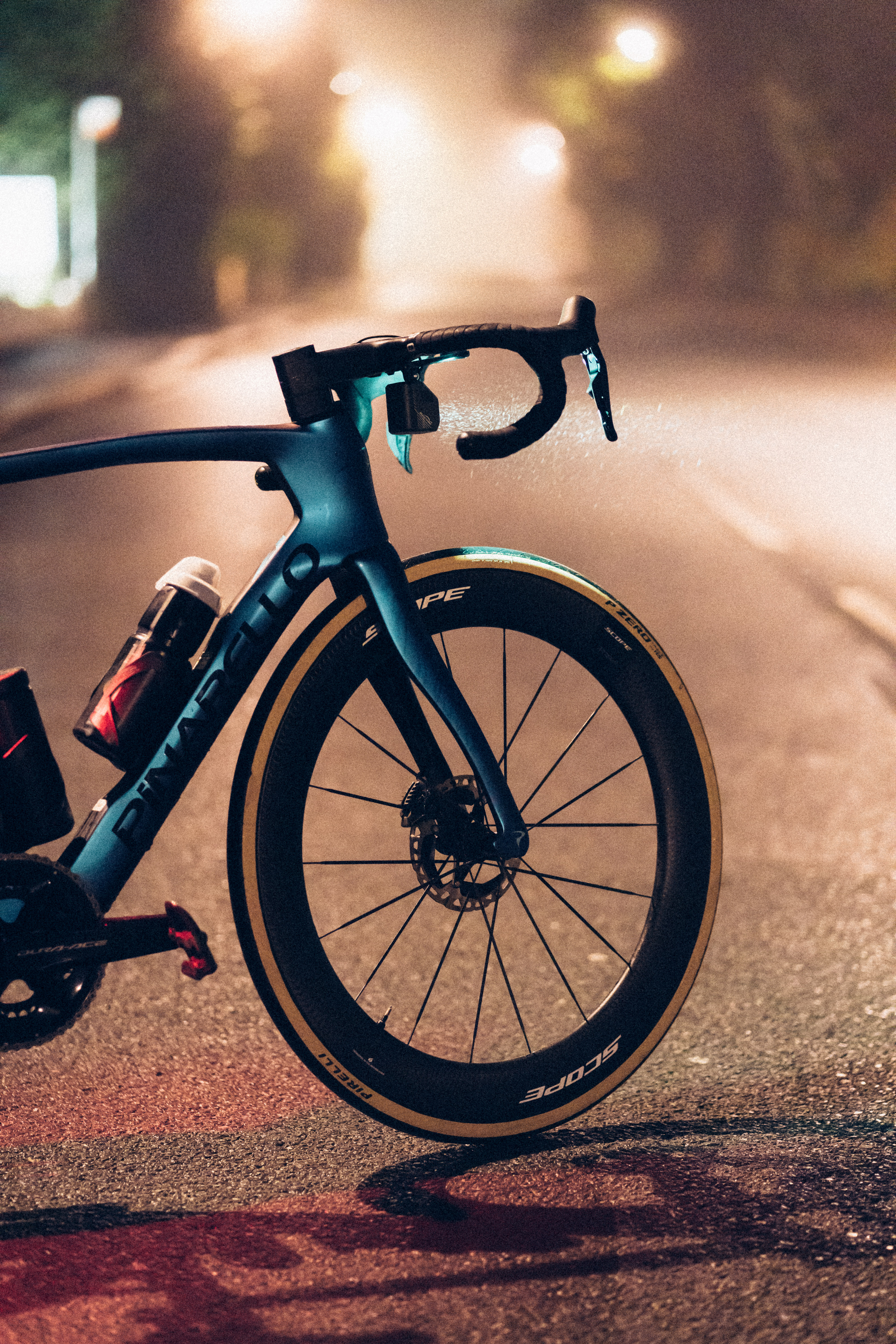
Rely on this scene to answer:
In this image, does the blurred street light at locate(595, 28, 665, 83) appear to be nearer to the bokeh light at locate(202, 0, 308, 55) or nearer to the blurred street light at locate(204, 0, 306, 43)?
the bokeh light at locate(202, 0, 308, 55)

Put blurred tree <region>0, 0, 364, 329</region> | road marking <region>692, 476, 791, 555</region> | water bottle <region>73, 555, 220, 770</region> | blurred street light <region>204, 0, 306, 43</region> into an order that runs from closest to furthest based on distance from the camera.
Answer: water bottle <region>73, 555, 220, 770</region>, road marking <region>692, 476, 791, 555</region>, blurred tree <region>0, 0, 364, 329</region>, blurred street light <region>204, 0, 306, 43</region>

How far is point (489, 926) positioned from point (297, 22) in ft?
110

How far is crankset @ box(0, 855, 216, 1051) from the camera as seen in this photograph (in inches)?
98.9

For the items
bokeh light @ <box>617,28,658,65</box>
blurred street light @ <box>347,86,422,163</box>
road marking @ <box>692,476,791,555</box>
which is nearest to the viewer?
road marking @ <box>692,476,791,555</box>

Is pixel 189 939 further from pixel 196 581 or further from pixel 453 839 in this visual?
pixel 196 581

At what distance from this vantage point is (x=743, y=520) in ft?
37.5

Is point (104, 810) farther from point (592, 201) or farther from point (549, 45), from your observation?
point (549, 45)

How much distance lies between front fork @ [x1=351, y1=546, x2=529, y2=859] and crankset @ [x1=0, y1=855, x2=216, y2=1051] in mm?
491

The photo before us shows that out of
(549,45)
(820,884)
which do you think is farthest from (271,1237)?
(549,45)

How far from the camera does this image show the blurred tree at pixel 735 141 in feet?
164

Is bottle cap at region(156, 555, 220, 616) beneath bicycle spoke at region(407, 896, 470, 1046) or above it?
above

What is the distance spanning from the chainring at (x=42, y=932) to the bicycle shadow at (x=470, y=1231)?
327 mm

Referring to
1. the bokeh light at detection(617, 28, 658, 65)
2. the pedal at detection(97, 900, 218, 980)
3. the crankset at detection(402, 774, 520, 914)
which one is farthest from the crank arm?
the bokeh light at detection(617, 28, 658, 65)

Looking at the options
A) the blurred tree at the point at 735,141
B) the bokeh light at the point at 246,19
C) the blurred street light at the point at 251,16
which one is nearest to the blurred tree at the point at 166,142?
the bokeh light at the point at 246,19
